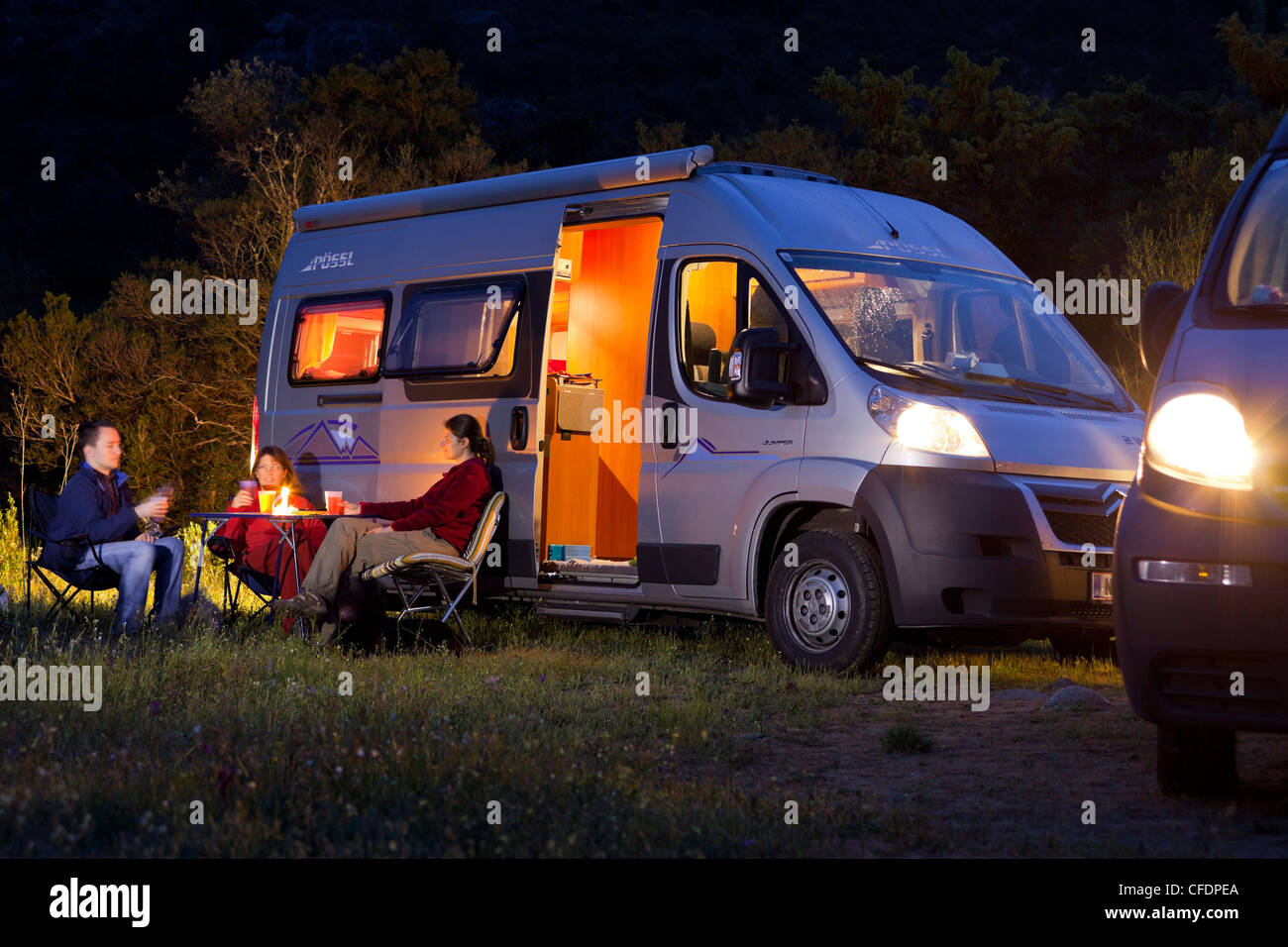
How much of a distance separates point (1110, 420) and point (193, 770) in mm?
5048

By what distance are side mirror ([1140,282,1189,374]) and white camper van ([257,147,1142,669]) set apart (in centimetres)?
198

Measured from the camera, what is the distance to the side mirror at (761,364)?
26.6 feet

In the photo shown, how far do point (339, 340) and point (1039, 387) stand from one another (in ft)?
16.5

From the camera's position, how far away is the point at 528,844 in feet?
14.7

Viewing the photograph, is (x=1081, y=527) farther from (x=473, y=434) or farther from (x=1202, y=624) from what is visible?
(x=473, y=434)

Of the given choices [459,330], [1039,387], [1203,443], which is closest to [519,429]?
[459,330]

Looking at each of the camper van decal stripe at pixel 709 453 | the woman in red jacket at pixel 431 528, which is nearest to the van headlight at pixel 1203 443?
the camper van decal stripe at pixel 709 453

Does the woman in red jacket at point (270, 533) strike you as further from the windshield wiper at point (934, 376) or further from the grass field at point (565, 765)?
the windshield wiper at point (934, 376)

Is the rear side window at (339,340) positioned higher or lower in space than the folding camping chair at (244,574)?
higher

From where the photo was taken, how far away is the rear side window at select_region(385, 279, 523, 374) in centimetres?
969

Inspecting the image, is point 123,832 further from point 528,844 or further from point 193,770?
point 528,844

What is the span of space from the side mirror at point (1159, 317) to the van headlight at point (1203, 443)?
2.19ft

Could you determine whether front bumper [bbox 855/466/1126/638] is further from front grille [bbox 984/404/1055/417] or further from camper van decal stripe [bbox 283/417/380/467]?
camper van decal stripe [bbox 283/417/380/467]
